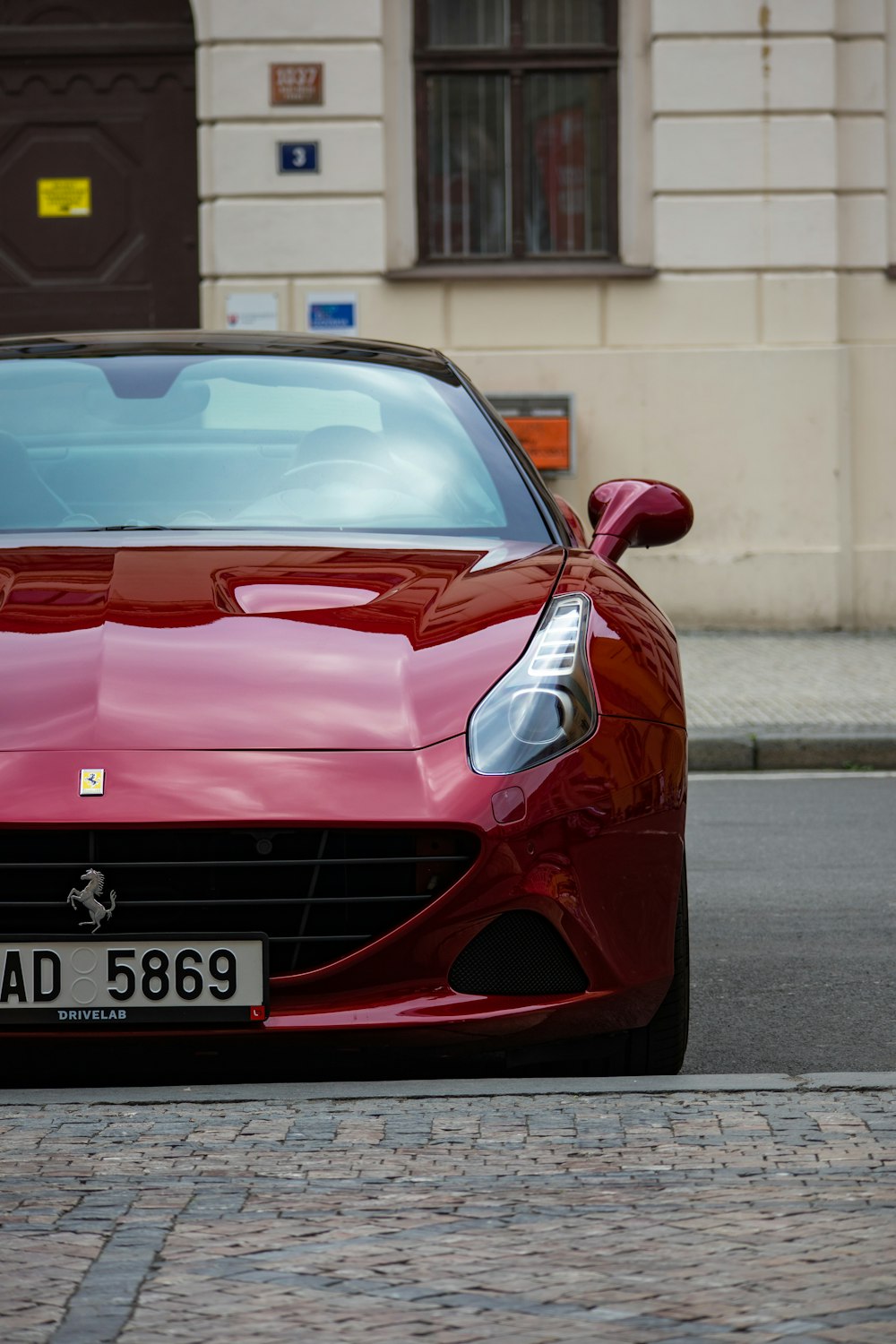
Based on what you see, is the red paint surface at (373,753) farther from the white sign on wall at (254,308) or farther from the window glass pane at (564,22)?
the window glass pane at (564,22)

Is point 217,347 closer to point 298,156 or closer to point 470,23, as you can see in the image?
point 298,156

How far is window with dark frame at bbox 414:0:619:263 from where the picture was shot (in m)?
13.4

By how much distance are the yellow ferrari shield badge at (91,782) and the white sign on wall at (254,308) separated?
10.2m

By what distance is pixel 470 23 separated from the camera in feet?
44.0

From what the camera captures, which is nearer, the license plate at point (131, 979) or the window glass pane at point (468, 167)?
the license plate at point (131, 979)

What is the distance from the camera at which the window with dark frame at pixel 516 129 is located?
43.9ft

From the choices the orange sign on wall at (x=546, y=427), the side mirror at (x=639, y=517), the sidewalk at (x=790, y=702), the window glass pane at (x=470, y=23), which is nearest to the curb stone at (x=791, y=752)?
the sidewalk at (x=790, y=702)

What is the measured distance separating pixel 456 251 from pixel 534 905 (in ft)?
35.7

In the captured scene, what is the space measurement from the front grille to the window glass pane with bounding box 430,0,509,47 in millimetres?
11137

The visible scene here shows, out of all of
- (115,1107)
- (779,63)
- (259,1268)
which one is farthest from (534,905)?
(779,63)

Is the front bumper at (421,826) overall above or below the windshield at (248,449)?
below

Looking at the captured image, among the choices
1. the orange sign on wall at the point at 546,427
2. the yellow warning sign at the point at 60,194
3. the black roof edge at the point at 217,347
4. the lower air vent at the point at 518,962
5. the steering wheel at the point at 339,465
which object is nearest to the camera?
the lower air vent at the point at 518,962

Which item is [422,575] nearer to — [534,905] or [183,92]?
[534,905]

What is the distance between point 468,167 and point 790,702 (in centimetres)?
552
